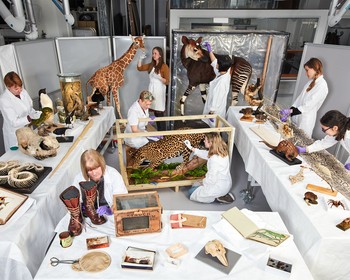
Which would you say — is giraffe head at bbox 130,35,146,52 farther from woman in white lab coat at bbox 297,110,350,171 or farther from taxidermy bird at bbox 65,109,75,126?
woman in white lab coat at bbox 297,110,350,171

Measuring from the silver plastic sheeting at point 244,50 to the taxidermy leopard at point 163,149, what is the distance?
1890 millimetres

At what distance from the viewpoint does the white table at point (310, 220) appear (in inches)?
72.9

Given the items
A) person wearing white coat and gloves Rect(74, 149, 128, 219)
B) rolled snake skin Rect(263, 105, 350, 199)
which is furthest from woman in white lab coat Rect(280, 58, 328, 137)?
person wearing white coat and gloves Rect(74, 149, 128, 219)

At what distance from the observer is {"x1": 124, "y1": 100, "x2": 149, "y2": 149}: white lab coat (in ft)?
11.8

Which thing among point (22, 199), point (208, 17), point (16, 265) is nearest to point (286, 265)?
point (16, 265)

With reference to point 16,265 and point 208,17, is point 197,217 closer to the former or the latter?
point 16,265

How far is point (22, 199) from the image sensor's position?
200cm

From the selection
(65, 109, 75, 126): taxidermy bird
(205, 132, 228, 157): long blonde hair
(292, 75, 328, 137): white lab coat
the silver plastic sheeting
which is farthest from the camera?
the silver plastic sheeting

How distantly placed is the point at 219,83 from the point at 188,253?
3.42 meters

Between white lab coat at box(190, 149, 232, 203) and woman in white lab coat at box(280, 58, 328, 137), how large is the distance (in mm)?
1134

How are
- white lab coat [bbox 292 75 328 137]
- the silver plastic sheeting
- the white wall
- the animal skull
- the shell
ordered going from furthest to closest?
1. the white wall
2. the silver plastic sheeting
3. white lab coat [bbox 292 75 328 137]
4. the animal skull
5. the shell

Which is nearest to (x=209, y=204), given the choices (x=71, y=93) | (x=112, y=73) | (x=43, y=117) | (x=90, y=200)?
(x=90, y=200)

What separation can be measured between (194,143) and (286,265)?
2.07 metres

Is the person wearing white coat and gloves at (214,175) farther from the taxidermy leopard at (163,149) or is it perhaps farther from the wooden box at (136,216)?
the wooden box at (136,216)
